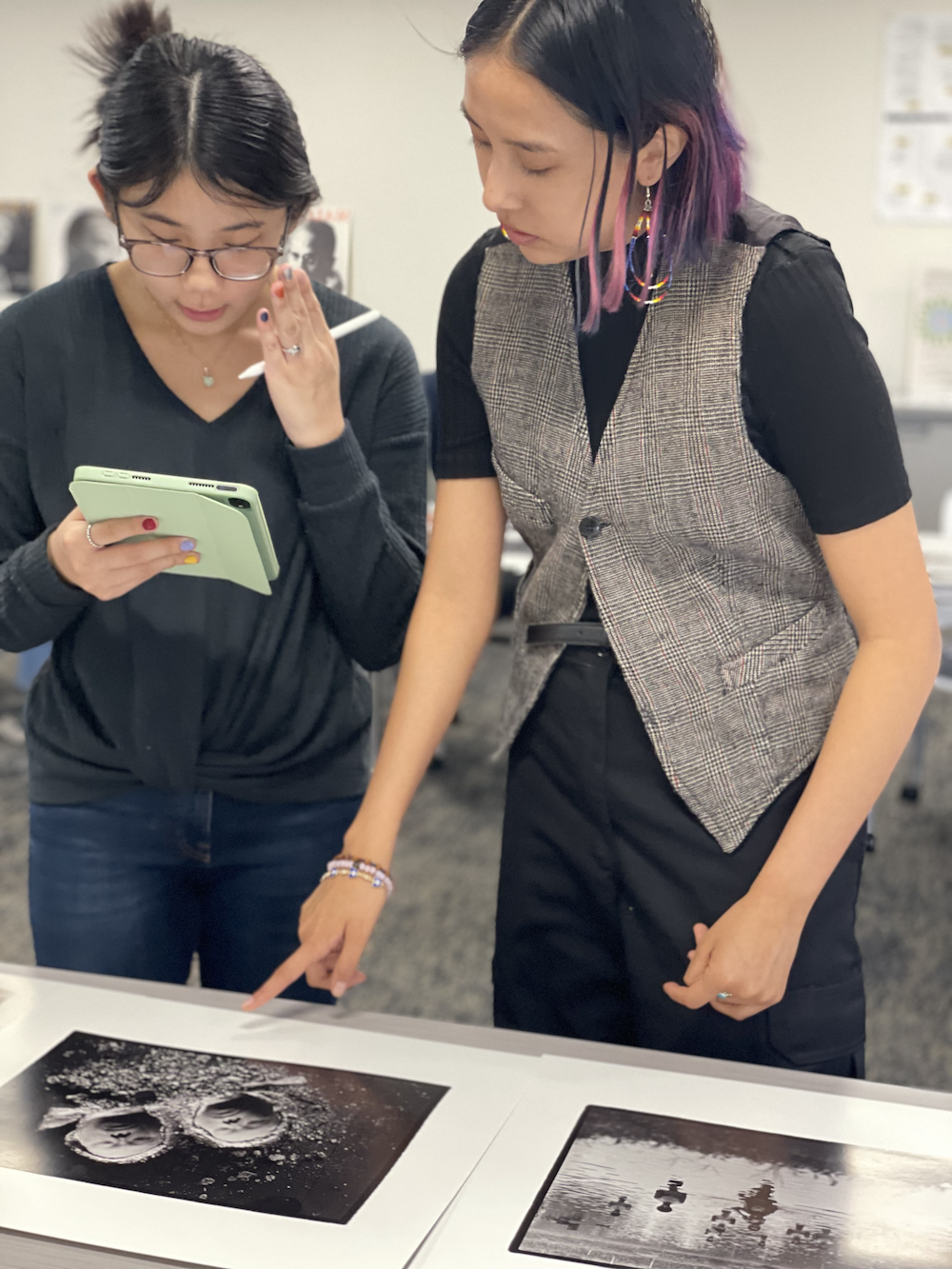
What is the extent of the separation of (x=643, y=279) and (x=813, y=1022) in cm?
55

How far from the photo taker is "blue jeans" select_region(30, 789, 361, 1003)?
44.2 inches

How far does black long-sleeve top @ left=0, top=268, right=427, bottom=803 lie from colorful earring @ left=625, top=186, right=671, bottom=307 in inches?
10.4

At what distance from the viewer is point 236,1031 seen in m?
0.92

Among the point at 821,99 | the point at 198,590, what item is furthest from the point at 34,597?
the point at 821,99

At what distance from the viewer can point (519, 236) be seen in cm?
87

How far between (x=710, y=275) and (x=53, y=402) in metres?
0.56

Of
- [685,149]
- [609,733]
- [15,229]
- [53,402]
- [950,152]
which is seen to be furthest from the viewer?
[950,152]

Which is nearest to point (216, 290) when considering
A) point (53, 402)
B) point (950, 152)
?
point (53, 402)

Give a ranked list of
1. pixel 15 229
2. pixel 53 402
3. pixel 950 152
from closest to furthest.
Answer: pixel 53 402 < pixel 15 229 < pixel 950 152

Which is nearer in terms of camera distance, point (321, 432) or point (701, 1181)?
point (701, 1181)

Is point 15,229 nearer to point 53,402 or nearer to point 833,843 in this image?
point 53,402

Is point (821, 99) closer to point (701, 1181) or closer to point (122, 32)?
point (122, 32)

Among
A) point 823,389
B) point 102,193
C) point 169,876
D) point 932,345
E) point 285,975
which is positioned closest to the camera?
point 823,389

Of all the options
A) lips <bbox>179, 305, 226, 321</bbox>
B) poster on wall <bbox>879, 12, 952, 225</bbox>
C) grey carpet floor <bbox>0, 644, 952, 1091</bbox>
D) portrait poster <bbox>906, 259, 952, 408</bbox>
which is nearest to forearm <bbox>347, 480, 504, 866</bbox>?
lips <bbox>179, 305, 226, 321</bbox>
